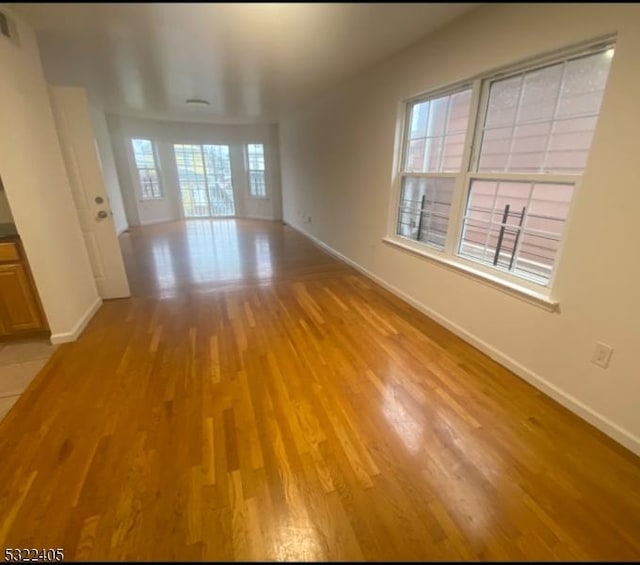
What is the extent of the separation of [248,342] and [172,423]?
2.89 feet

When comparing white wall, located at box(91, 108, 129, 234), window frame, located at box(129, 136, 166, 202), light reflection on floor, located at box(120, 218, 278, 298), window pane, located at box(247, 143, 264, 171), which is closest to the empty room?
light reflection on floor, located at box(120, 218, 278, 298)

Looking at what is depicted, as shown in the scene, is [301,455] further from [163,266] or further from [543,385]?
[163,266]

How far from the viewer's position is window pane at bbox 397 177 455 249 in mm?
2796

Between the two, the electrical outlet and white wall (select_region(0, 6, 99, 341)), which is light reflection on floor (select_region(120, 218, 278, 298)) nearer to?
white wall (select_region(0, 6, 99, 341))

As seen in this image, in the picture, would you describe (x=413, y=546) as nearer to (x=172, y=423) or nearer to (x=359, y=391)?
(x=359, y=391)

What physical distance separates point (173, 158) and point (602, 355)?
884 centimetres

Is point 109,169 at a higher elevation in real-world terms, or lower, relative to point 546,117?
lower

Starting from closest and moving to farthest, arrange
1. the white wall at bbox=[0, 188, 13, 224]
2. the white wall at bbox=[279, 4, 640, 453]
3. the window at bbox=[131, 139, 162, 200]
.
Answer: the white wall at bbox=[279, 4, 640, 453]
the white wall at bbox=[0, 188, 13, 224]
the window at bbox=[131, 139, 162, 200]

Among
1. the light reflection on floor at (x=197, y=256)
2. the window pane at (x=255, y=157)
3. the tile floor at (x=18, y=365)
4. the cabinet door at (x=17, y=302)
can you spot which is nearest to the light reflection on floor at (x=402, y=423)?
the tile floor at (x=18, y=365)

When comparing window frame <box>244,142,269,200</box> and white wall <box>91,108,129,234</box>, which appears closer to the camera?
white wall <box>91,108,129,234</box>

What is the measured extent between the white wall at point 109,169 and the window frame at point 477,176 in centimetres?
565

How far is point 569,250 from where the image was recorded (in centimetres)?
175

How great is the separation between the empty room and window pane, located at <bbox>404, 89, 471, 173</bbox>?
0.02 metres

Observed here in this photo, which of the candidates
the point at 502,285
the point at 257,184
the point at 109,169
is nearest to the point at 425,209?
the point at 502,285
